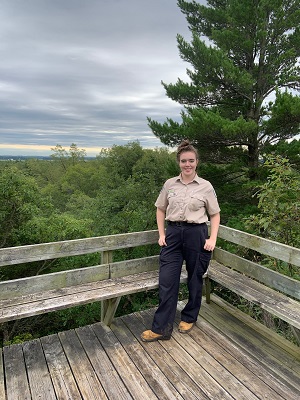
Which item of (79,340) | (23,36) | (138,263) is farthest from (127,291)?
(23,36)

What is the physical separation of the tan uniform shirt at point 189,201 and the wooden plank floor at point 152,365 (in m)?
1.18

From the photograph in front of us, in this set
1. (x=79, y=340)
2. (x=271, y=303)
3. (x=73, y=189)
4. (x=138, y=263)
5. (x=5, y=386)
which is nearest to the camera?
(x=5, y=386)

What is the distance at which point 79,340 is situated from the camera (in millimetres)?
2586

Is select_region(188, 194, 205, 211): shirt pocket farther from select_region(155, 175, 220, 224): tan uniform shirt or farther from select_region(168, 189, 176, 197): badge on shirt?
select_region(168, 189, 176, 197): badge on shirt

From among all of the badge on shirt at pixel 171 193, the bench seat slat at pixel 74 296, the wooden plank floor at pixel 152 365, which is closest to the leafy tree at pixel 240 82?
the badge on shirt at pixel 171 193

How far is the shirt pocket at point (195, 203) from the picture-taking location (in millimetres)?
2480

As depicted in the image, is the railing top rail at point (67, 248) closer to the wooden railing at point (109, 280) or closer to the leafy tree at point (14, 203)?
the wooden railing at point (109, 280)

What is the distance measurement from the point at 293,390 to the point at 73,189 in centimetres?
3783

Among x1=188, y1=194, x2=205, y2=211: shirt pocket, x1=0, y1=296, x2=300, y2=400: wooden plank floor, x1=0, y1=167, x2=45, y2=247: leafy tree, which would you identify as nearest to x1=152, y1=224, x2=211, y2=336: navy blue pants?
x1=188, y1=194, x2=205, y2=211: shirt pocket

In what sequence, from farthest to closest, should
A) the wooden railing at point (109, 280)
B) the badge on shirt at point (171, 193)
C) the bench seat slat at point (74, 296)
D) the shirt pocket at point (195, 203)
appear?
the badge on shirt at point (171, 193), the shirt pocket at point (195, 203), the wooden railing at point (109, 280), the bench seat slat at point (74, 296)

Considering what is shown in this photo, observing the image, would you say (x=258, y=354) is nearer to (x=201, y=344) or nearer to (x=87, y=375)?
(x=201, y=344)

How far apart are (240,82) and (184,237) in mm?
7853

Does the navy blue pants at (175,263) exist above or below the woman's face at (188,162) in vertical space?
below

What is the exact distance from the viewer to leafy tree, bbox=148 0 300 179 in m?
8.34
